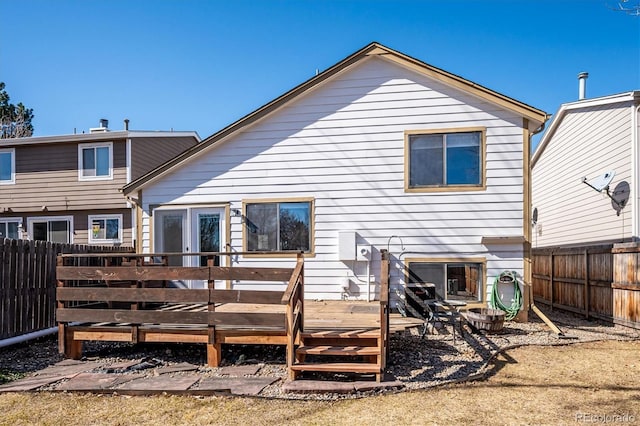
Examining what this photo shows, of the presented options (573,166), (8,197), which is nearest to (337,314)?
(573,166)

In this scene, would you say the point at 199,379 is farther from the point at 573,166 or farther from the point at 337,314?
the point at 573,166

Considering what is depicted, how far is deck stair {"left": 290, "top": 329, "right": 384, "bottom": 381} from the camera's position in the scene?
14.5 ft

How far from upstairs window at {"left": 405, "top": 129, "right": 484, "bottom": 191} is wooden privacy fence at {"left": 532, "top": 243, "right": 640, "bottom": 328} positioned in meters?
2.79

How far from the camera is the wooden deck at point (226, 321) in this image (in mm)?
4590

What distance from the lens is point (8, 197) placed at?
13.8 m

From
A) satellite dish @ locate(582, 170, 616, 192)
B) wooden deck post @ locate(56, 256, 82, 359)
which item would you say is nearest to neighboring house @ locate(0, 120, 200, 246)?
wooden deck post @ locate(56, 256, 82, 359)

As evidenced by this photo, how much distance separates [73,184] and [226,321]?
11.1m

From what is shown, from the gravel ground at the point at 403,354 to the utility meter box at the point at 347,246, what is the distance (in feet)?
5.90

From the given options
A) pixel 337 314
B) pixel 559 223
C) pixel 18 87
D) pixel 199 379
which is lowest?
pixel 199 379

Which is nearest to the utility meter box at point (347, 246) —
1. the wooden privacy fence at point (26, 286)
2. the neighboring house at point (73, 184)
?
the wooden privacy fence at point (26, 286)

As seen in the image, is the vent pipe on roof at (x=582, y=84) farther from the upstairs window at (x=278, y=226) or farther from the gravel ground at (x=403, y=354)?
the upstairs window at (x=278, y=226)

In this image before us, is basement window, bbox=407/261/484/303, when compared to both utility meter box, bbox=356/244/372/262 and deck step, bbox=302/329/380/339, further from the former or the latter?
deck step, bbox=302/329/380/339

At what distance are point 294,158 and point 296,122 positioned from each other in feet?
Answer: 2.43

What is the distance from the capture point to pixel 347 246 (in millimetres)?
7781
